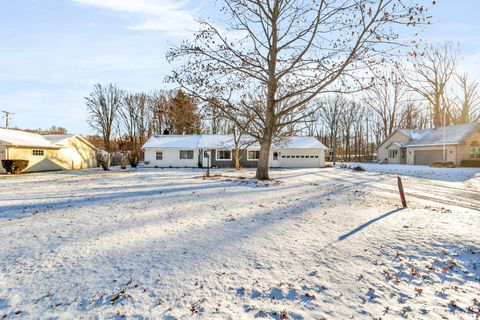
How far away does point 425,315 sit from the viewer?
3.33 meters

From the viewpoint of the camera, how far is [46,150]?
1029 inches

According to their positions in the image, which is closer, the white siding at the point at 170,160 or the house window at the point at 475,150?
the house window at the point at 475,150

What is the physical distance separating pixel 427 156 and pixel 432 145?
1.68 m

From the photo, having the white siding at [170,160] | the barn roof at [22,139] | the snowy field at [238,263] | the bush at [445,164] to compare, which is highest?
the barn roof at [22,139]

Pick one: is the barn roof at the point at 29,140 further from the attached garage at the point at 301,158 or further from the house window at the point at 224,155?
the attached garage at the point at 301,158

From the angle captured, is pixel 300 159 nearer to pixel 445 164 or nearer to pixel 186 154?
pixel 186 154

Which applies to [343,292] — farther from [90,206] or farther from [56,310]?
[90,206]

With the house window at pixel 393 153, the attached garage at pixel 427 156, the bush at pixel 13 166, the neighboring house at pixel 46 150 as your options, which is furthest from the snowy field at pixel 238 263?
the house window at pixel 393 153

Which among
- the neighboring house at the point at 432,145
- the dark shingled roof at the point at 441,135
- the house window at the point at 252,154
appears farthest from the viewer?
the house window at the point at 252,154

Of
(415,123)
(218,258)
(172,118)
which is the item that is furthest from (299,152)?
(415,123)

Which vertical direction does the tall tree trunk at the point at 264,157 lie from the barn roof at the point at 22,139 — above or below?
below

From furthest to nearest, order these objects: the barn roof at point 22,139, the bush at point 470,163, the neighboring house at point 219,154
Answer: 1. the neighboring house at point 219,154
2. the bush at point 470,163
3. the barn roof at point 22,139

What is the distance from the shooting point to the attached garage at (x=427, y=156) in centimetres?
3238

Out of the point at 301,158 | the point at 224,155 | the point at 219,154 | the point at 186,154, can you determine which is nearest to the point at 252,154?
the point at 224,155
